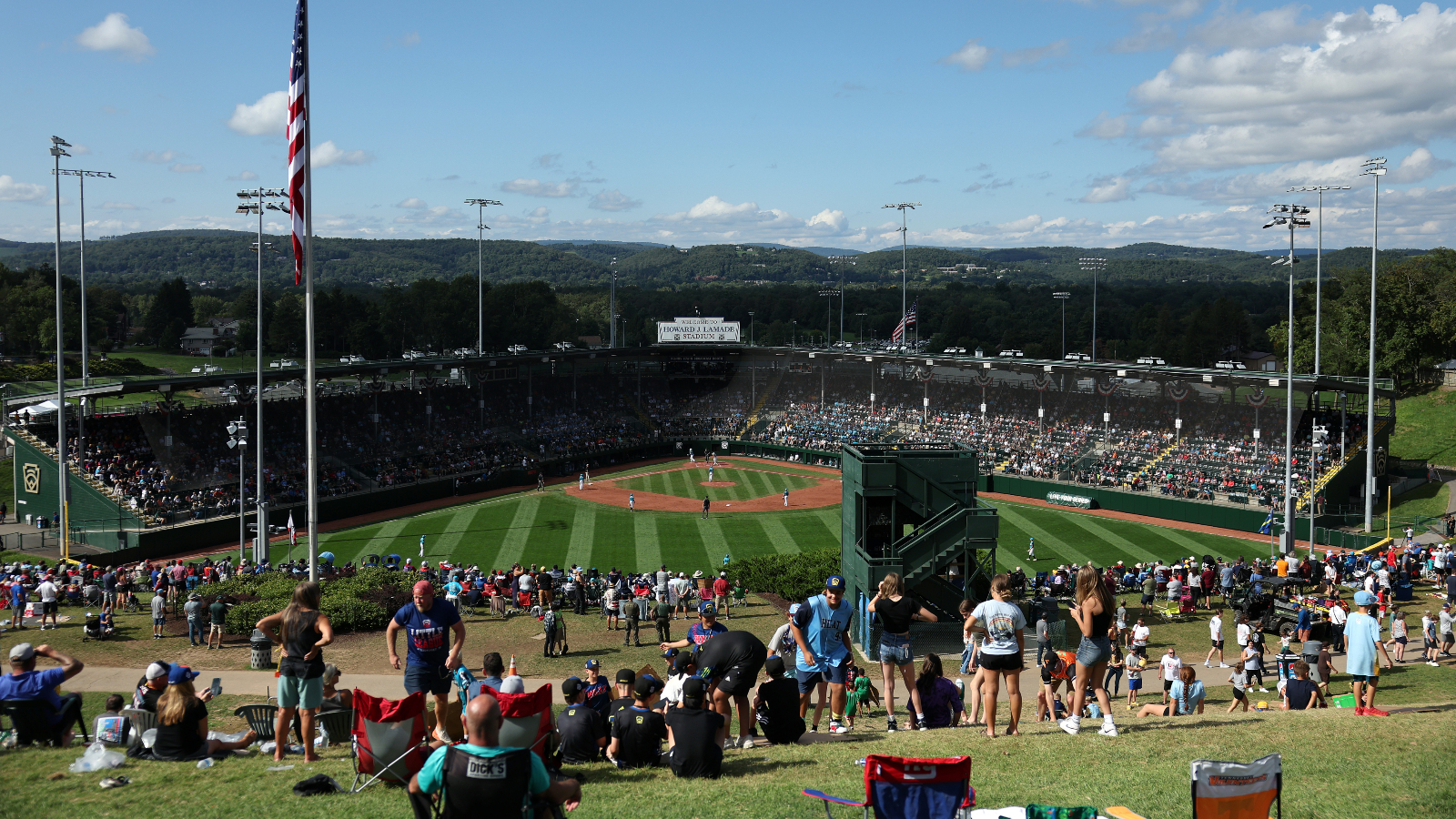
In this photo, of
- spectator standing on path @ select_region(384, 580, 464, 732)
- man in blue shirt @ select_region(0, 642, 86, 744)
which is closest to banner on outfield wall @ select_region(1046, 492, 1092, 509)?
spectator standing on path @ select_region(384, 580, 464, 732)

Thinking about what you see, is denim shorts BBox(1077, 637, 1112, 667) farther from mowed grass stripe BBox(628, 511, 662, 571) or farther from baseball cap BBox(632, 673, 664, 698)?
mowed grass stripe BBox(628, 511, 662, 571)

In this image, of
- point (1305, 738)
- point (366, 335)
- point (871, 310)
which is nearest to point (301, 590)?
point (1305, 738)

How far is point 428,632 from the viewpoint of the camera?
31.8 feet

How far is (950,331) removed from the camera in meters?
140

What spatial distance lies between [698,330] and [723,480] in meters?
22.0

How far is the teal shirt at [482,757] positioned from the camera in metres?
5.94

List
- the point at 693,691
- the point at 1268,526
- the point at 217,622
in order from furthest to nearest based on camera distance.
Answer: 1. the point at 1268,526
2. the point at 217,622
3. the point at 693,691

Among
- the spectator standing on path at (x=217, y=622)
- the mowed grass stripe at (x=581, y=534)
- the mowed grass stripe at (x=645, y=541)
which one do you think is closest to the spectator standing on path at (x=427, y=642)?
the spectator standing on path at (x=217, y=622)

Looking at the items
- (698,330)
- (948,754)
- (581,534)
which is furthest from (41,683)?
(698,330)

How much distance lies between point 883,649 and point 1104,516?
36.6m

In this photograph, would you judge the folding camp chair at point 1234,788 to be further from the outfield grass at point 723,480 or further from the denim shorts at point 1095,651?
the outfield grass at point 723,480

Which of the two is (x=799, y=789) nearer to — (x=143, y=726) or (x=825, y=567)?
(x=143, y=726)

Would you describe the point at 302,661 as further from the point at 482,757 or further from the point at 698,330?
the point at 698,330

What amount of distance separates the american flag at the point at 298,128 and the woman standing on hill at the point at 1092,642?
501 inches
